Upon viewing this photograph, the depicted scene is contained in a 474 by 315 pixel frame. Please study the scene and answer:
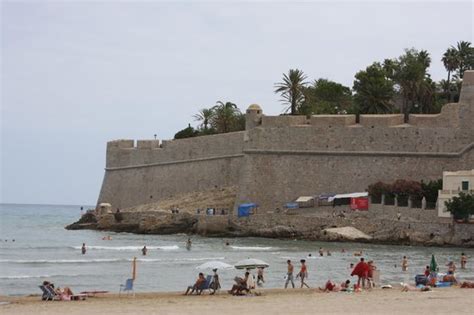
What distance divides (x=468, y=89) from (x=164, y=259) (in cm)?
1978

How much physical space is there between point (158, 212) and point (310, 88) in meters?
14.2

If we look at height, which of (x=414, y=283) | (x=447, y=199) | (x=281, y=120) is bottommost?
(x=414, y=283)

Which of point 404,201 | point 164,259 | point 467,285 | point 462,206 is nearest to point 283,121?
point 404,201

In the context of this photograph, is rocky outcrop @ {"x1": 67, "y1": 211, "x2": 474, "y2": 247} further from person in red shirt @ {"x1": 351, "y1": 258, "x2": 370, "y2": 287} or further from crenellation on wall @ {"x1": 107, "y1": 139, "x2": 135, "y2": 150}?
person in red shirt @ {"x1": 351, "y1": 258, "x2": 370, "y2": 287}

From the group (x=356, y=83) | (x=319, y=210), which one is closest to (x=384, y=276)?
(x=319, y=210)

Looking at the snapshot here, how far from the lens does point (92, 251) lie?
1681 inches

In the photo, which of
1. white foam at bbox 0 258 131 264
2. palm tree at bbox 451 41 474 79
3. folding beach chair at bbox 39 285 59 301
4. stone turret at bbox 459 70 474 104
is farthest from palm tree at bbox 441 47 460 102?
folding beach chair at bbox 39 285 59 301

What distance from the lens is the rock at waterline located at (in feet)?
155

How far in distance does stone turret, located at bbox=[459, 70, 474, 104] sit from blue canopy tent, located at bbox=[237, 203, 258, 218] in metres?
11.4

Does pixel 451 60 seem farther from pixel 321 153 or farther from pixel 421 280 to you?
pixel 421 280

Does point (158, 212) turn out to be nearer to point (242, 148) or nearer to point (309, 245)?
point (242, 148)

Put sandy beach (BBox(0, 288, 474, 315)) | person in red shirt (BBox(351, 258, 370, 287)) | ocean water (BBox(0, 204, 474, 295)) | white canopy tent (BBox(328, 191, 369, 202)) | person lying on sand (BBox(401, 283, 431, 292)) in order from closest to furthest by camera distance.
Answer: sandy beach (BBox(0, 288, 474, 315)), person lying on sand (BBox(401, 283, 431, 292)), person in red shirt (BBox(351, 258, 370, 287)), ocean water (BBox(0, 204, 474, 295)), white canopy tent (BBox(328, 191, 369, 202))

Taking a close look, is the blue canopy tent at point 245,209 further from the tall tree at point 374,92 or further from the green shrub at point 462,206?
the green shrub at point 462,206

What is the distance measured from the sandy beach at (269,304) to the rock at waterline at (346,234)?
878 inches
